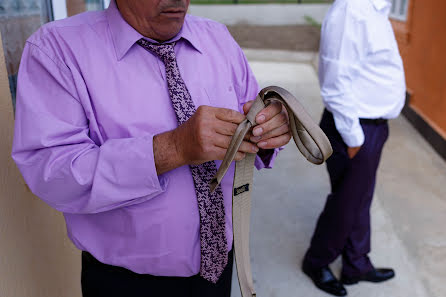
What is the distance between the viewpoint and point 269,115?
45.1 inches

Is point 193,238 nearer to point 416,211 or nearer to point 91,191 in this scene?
point 91,191

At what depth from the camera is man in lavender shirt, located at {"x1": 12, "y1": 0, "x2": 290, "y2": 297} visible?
3.73 ft

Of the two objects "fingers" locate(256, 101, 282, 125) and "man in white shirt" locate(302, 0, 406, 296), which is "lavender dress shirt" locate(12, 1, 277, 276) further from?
"man in white shirt" locate(302, 0, 406, 296)

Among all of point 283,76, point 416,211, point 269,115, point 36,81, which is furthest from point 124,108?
point 283,76

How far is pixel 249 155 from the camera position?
4.14 ft

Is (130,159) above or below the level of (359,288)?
above

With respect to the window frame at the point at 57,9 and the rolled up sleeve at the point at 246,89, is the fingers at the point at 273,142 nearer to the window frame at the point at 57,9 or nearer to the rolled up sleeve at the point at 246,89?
the rolled up sleeve at the point at 246,89

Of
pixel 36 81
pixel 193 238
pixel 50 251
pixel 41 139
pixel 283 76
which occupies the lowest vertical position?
pixel 283 76

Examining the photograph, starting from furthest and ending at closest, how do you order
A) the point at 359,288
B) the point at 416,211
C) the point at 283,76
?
the point at 283,76
the point at 416,211
the point at 359,288

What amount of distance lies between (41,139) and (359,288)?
2441 millimetres

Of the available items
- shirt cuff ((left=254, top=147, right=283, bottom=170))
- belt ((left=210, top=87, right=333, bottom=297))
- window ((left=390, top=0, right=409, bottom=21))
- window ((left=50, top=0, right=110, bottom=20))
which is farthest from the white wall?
belt ((left=210, top=87, right=333, bottom=297))

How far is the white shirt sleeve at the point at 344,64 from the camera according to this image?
7.91ft

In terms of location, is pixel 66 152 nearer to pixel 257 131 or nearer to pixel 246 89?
pixel 257 131

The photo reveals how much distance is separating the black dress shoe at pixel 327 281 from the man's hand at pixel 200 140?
2.03 m
